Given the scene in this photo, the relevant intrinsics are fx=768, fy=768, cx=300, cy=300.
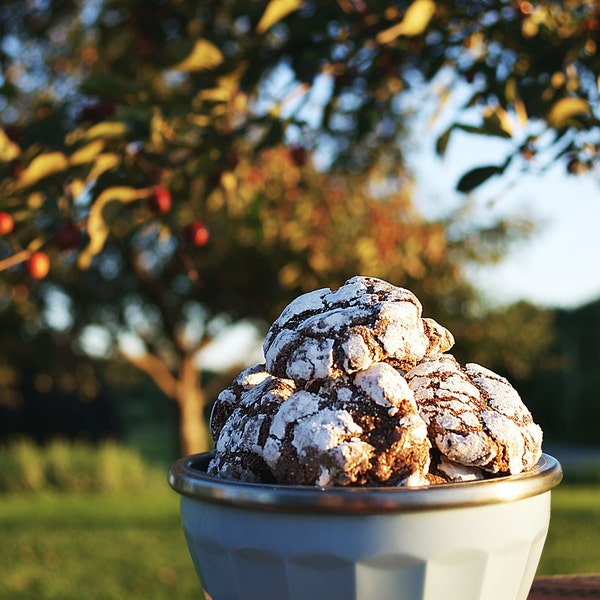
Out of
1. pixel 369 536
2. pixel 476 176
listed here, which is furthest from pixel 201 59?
pixel 369 536

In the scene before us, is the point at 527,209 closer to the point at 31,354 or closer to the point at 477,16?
the point at 31,354

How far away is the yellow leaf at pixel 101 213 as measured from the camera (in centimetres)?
201

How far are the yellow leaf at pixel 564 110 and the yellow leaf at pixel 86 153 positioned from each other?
1.24 m

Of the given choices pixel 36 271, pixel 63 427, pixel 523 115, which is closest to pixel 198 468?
pixel 36 271

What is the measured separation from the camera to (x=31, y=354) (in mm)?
10547

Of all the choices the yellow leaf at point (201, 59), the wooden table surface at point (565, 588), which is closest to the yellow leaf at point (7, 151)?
the yellow leaf at point (201, 59)

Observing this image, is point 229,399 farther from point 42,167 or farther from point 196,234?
point 196,234

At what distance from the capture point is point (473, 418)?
1.08 metres

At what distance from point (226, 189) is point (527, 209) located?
856 centimetres

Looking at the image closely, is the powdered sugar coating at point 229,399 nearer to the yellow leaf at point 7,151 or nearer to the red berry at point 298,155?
the yellow leaf at point 7,151

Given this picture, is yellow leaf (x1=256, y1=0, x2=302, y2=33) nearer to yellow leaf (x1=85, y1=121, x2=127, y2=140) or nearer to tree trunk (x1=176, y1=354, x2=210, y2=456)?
yellow leaf (x1=85, y1=121, x2=127, y2=140)

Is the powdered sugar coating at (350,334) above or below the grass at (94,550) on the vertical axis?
above

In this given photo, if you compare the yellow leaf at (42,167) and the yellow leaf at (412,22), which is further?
the yellow leaf at (412,22)

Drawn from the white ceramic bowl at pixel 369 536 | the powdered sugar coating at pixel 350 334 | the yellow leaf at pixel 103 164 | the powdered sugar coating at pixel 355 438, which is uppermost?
the yellow leaf at pixel 103 164
